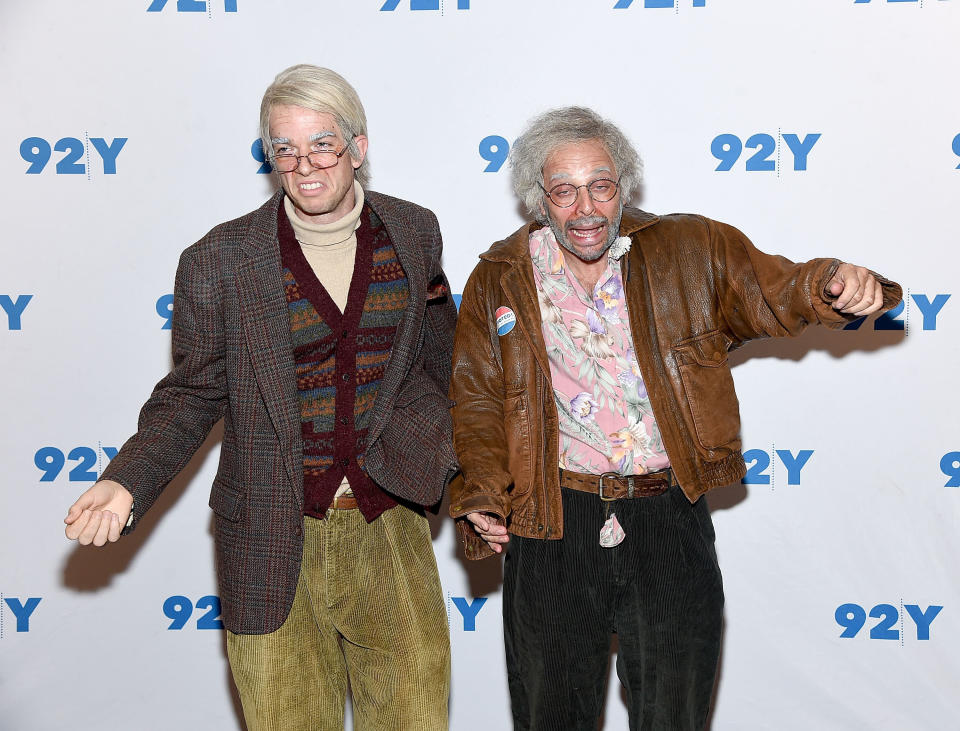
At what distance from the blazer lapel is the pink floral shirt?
610mm

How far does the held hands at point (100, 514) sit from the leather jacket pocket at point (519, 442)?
0.87m

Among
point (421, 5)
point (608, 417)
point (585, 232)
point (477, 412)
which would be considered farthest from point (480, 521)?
point (421, 5)

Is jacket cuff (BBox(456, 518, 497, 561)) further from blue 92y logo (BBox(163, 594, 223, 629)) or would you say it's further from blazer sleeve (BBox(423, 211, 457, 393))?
blue 92y logo (BBox(163, 594, 223, 629))

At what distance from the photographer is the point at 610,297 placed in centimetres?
226

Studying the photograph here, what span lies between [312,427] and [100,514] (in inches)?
19.2

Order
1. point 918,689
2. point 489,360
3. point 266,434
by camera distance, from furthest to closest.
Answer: point 918,689 → point 489,360 → point 266,434

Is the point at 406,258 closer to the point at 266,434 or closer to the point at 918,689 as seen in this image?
the point at 266,434

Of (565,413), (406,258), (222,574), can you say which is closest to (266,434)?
(222,574)

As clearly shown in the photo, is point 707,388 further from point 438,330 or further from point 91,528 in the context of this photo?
point 91,528

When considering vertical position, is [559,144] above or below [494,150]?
below

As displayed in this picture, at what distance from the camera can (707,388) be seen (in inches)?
87.9

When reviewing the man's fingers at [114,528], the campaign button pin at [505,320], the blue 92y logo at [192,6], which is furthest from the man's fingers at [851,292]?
the blue 92y logo at [192,6]

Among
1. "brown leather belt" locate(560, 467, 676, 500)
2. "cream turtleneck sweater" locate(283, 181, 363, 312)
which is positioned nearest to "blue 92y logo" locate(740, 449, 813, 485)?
"brown leather belt" locate(560, 467, 676, 500)

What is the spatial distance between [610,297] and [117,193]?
5.74 feet
